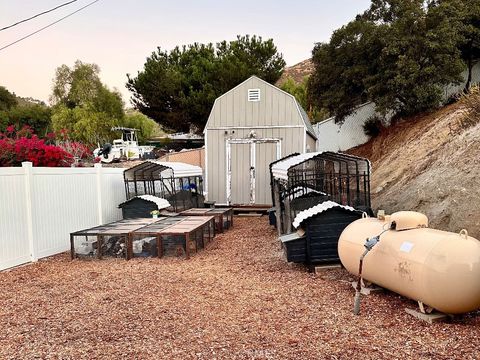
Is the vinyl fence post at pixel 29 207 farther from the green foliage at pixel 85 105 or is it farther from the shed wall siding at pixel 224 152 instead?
the green foliage at pixel 85 105

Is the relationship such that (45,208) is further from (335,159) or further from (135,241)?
(335,159)

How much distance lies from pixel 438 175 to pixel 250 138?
7610 mm

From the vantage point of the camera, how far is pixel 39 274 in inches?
261

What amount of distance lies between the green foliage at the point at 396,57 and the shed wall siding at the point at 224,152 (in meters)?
4.25

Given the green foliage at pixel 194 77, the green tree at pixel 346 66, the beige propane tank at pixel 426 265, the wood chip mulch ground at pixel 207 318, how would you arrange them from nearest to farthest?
the wood chip mulch ground at pixel 207 318
the beige propane tank at pixel 426 265
the green tree at pixel 346 66
the green foliage at pixel 194 77

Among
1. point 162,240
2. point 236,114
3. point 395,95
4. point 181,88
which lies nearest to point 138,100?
point 181,88

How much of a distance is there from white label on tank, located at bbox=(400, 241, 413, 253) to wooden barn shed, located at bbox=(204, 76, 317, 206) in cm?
993

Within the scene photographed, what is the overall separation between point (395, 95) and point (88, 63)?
5038 centimetres

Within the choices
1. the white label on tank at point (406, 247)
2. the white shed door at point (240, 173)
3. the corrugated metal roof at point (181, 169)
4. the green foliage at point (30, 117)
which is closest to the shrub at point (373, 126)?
the white shed door at point (240, 173)

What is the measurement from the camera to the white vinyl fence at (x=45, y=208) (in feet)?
22.4

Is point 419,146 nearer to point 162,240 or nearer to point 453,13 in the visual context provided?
point 453,13

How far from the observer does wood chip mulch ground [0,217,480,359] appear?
12.3ft

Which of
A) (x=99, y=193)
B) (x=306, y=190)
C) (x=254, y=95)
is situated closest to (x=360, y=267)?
(x=306, y=190)

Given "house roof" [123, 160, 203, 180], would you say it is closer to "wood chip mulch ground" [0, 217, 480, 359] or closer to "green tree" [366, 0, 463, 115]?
"wood chip mulch ground" [0, 217, 480, 359]
